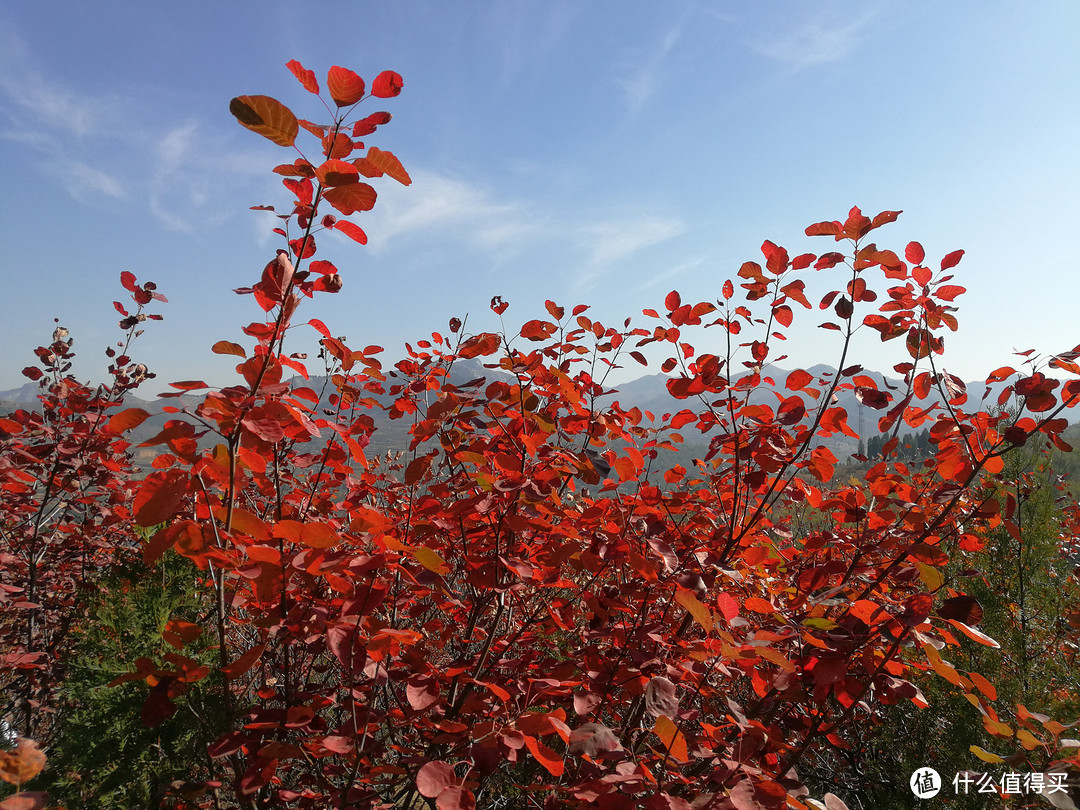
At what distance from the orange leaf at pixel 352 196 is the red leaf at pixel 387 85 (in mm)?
258

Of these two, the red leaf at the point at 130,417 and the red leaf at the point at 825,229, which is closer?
the red leaf at the point at 130,417

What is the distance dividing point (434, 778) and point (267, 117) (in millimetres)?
1501

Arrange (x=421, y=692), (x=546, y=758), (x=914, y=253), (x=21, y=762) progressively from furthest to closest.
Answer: (x=914, y=253) < (x=421, y=692) < (x=546, y=758) < (x=21, y=762)

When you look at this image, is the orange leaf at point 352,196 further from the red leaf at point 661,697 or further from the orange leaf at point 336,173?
the red leaf at point 661,697

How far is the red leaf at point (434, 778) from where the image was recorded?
115 cm

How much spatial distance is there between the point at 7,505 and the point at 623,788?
208 inches

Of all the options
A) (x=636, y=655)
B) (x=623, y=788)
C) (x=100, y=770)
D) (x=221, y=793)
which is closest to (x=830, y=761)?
(x=636, y=655)

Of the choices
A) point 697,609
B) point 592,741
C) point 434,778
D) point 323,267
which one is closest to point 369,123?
point 323,267

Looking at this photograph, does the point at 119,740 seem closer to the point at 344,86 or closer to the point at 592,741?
the point at 592,741

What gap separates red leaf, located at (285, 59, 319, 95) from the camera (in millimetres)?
1145

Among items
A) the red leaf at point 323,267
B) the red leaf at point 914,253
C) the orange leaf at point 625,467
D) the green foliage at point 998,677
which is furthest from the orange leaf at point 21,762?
the red leaf at point 914,253

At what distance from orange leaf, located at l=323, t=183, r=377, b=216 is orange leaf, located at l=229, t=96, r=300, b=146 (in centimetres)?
12

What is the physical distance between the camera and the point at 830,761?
3.93m

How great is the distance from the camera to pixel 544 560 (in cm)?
196
